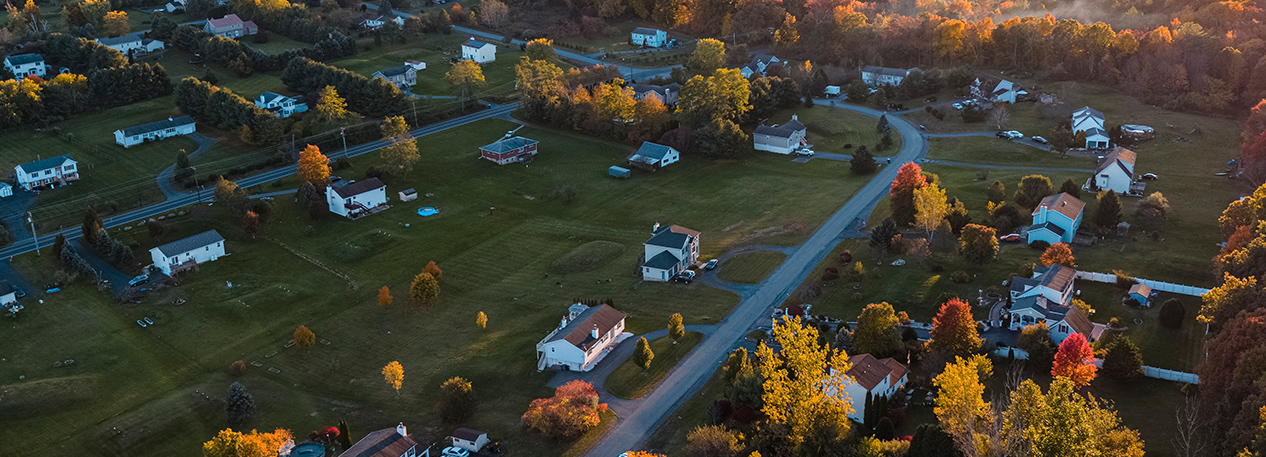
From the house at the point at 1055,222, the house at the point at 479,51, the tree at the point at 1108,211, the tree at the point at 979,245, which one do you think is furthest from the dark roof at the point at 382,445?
the house at the point at 479,51

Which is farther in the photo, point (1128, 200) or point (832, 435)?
point (1128, 200)

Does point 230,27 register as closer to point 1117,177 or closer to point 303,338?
point 303,338

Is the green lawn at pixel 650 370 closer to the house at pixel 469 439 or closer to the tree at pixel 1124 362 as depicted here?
the house at pixel 469 439

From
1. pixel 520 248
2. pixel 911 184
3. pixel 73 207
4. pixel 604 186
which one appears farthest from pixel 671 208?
pixel 73 207

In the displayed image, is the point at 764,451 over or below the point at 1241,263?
below

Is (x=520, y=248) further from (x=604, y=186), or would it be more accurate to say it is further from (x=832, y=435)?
(x=832, y=435)
